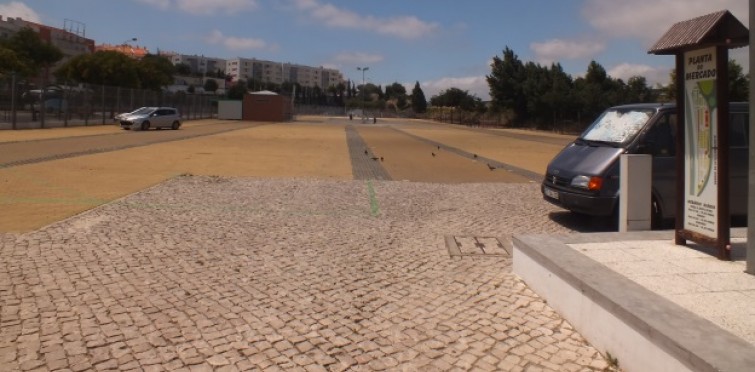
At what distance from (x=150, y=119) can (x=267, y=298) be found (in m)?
36.5

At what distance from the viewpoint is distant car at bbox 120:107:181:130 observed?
37.2 metres

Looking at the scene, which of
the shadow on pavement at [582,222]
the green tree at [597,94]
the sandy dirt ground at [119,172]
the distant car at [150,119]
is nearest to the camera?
the shadow on pavement at [582,222]

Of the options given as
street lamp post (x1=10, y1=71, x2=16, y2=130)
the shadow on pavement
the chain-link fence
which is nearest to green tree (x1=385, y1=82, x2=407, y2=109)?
the chain-link fence

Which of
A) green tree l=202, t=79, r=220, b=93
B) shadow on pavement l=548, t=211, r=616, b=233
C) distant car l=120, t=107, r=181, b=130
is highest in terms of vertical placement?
green tree l=202, t=79, r=220, b=93

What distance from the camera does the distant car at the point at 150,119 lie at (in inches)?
1465

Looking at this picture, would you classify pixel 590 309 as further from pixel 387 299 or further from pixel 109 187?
pixel 109 187

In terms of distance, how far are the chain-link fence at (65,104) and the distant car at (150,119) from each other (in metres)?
3.20

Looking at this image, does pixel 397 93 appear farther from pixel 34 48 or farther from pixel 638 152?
pixel 638 152

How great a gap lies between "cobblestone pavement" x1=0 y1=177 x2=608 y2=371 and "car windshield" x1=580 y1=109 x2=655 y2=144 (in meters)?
1.58

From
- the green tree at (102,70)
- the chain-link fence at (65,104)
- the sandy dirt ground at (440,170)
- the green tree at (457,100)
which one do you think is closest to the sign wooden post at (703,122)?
the sandy dirt ground at (440,170)

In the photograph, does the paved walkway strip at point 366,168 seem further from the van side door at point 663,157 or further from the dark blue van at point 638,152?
the van side door at point 663,157

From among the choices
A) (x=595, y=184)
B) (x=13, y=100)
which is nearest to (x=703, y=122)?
(x=595, y=184)

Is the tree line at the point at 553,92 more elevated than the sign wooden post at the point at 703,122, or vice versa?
the tree line at the point at 553,92

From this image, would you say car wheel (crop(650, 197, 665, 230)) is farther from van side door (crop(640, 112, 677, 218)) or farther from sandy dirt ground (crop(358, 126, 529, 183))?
sandy dirt ground (crop(358, 126, 529, 183))
